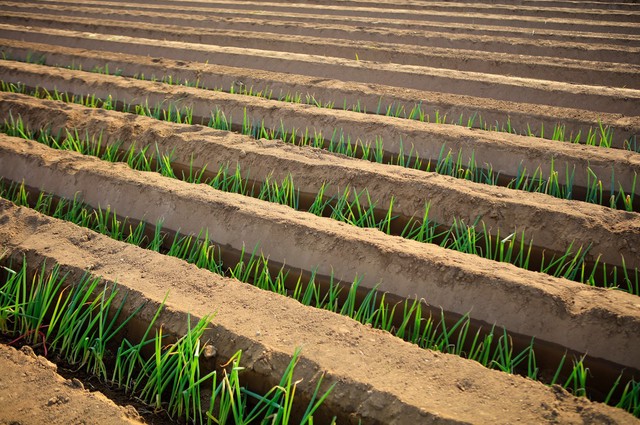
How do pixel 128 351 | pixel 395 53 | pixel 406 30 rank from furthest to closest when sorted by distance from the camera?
pixel 406 30 < pixel 395 53 < pixel 128 351

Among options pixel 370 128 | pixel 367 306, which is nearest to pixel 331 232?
pixel 367 306

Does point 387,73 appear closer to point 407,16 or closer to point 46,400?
point 407,16

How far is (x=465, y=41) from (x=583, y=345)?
269 centimetres

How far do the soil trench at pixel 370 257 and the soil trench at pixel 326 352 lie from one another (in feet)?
0.74

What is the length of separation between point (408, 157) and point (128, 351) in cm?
151

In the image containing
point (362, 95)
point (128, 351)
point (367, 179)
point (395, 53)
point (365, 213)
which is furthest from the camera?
point (395, 53)

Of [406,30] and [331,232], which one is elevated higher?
[406,30]

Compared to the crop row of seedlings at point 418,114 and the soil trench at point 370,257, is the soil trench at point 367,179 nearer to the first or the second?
the soil trench at point 370,257

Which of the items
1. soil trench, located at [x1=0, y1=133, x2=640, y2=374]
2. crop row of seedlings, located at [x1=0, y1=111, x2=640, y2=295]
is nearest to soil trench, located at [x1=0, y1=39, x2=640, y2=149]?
crop row of seedlings, located at [x1=0, y1=111, x2=640, y2=295]

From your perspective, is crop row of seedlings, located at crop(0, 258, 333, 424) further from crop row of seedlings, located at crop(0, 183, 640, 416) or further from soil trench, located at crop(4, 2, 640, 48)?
soil trench, located at crop(4, 2, 640, 48)

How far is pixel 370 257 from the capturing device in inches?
70.5

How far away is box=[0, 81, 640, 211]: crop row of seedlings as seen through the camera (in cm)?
215

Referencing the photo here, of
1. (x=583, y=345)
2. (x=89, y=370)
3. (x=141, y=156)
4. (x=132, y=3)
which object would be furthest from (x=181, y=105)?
(x=132, y=3)

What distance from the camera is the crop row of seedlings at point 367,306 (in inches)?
58.0
